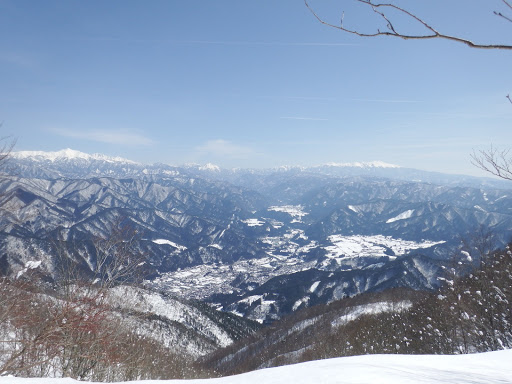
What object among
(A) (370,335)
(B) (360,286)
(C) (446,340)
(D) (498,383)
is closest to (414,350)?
(C) (446,340)

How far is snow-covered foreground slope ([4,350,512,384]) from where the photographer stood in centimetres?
559

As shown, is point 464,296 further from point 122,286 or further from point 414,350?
point 122,286

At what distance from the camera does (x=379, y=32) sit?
2398mm

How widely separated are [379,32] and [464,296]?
28.6 meters

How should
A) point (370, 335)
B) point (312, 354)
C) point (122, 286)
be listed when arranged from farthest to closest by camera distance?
point (312, 354) → point (370, 335) → point (122, 286)

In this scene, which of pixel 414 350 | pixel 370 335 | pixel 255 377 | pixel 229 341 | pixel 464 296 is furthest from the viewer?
pixel 229 341

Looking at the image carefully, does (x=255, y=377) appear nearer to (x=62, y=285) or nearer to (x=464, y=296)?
(x=62, y=285)

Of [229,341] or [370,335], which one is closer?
[370,335]

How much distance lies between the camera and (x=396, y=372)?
596 centimetres

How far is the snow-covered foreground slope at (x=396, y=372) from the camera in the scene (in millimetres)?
5594

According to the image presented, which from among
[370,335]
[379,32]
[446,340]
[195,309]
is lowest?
[195,309]

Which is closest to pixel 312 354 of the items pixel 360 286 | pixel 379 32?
pixel 379 32

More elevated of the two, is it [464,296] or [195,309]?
[464,296]

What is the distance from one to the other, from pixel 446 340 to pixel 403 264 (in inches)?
7271
